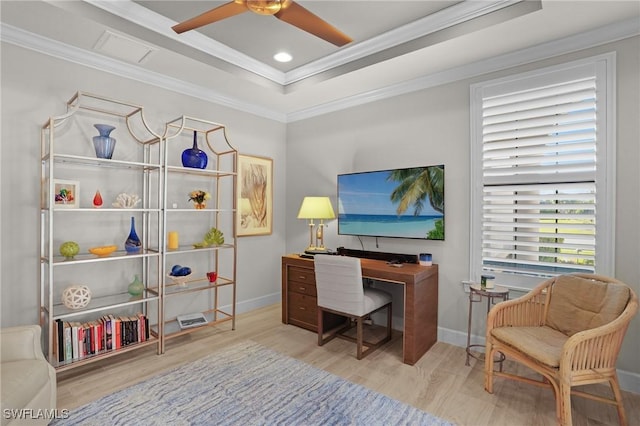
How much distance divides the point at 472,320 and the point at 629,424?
45.9 inches

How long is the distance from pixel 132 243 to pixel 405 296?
7.74 ft

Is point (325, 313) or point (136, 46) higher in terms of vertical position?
point (136, 46)

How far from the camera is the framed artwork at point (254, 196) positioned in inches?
158

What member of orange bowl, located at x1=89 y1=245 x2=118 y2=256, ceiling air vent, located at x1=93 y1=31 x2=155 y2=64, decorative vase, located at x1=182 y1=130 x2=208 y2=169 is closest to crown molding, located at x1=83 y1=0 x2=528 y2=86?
ceiling air vent, located at x1=93 y1=31 x2=155 y2=64

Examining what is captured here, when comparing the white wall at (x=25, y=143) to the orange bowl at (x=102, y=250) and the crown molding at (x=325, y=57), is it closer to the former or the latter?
the orange bowl at (x=102, y=250)

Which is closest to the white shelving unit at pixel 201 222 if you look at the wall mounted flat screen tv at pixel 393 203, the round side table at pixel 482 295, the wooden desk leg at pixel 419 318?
the wall mounted flat screen tv at pixel 393 203

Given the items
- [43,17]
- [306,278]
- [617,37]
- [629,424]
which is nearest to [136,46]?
[43,17]

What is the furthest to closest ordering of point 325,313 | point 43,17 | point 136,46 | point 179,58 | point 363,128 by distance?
point 363,128, point 325,313, point 179,58, point 136,46, point 43,17

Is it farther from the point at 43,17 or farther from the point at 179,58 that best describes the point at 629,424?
the point at 43,17

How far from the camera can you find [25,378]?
170 cm

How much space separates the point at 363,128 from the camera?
12.4ft

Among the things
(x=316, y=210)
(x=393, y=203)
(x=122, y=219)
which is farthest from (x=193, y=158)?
(x=393, y=203)

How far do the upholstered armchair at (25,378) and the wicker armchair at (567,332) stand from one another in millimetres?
2714

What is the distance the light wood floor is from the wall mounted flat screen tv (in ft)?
3.67
